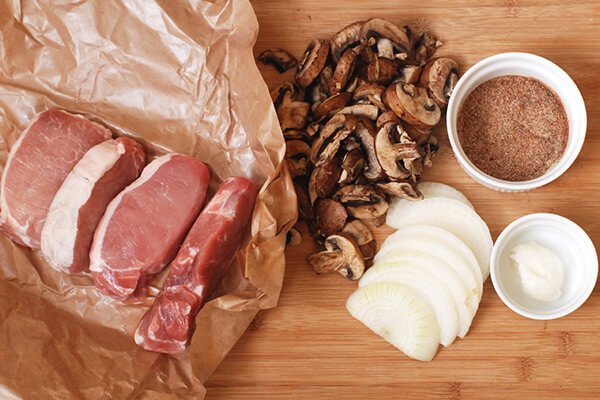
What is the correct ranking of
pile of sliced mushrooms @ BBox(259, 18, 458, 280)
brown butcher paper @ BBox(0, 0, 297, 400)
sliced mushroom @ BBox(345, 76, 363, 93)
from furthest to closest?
sliced mushroom @ BBox(345, 76, 363, 93)
pile of sliced mushrooms @ BBox(259, 18, 458, 280)
brown butcher paper @ BBox(0, 0, 297, 400)

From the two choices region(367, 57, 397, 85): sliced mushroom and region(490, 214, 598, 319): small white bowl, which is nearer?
region(490, 214, 598, 319): small white bowl

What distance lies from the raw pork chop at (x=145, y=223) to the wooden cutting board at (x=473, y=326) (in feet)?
1.24

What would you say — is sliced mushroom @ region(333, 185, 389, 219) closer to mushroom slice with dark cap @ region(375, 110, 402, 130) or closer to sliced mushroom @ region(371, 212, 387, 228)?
sliced mushroom @ region(371, 212, 387, 228)

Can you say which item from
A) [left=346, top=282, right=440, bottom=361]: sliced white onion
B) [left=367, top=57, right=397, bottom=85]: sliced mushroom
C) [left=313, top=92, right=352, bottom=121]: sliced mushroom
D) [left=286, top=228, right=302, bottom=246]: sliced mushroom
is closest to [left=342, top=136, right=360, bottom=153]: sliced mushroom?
[left=313, top=92, right=352, bottom=121]: sliced mushroom

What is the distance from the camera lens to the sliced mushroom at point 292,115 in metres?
1.84

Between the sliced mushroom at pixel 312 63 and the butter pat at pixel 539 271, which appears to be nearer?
the butter pat at pixel 539 271

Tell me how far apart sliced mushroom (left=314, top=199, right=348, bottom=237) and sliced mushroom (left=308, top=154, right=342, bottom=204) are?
0.03 m

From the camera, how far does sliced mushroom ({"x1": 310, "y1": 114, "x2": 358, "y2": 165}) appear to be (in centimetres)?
176

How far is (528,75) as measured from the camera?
5.94ft

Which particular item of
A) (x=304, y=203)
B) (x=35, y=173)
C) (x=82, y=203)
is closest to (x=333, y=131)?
(x=304, y=203)

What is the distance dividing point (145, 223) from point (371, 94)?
2.69 ft

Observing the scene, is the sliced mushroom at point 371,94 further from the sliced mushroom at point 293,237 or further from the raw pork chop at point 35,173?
the raw pork chop at point 35,173

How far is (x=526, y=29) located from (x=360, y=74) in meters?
0.58

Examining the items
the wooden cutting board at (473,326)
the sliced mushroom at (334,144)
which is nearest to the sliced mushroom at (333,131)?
the sliced mushroom at (334,144)
